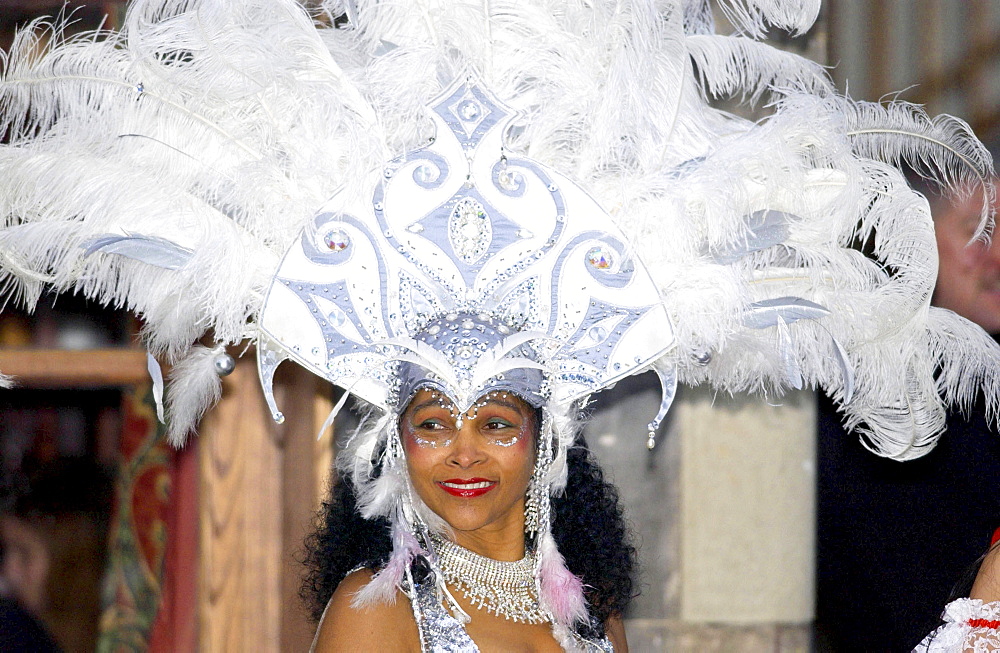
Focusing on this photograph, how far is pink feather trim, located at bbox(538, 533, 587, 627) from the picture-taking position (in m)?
2.32

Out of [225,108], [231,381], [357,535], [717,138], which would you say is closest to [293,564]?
[231,381]

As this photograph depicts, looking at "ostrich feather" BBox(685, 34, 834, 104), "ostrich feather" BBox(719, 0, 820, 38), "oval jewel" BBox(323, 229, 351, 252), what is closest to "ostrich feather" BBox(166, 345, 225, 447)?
"oval jewel" BBox(323, 229, 351, 252)

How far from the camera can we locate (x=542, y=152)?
93.7 inches

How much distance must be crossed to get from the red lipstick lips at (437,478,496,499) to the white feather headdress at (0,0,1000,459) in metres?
0.50

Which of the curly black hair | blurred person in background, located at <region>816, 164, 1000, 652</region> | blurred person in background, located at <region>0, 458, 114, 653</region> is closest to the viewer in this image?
the curly black hair

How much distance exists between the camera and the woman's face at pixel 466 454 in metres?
2.14

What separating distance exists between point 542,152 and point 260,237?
638 millimetres

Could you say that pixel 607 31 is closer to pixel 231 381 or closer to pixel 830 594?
pixel 231 381

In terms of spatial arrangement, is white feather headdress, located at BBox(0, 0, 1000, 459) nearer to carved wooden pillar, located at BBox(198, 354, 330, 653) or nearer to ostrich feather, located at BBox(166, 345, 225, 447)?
ostrich feather, located at BBox(166, 345, 225, 447)

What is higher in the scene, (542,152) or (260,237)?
(542,152)

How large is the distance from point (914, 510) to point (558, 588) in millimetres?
1528

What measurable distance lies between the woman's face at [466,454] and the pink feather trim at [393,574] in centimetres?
10

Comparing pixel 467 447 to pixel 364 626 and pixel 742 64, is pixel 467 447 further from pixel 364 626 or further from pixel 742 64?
pixel 742 64

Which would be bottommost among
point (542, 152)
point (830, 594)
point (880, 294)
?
point (830, 594)
